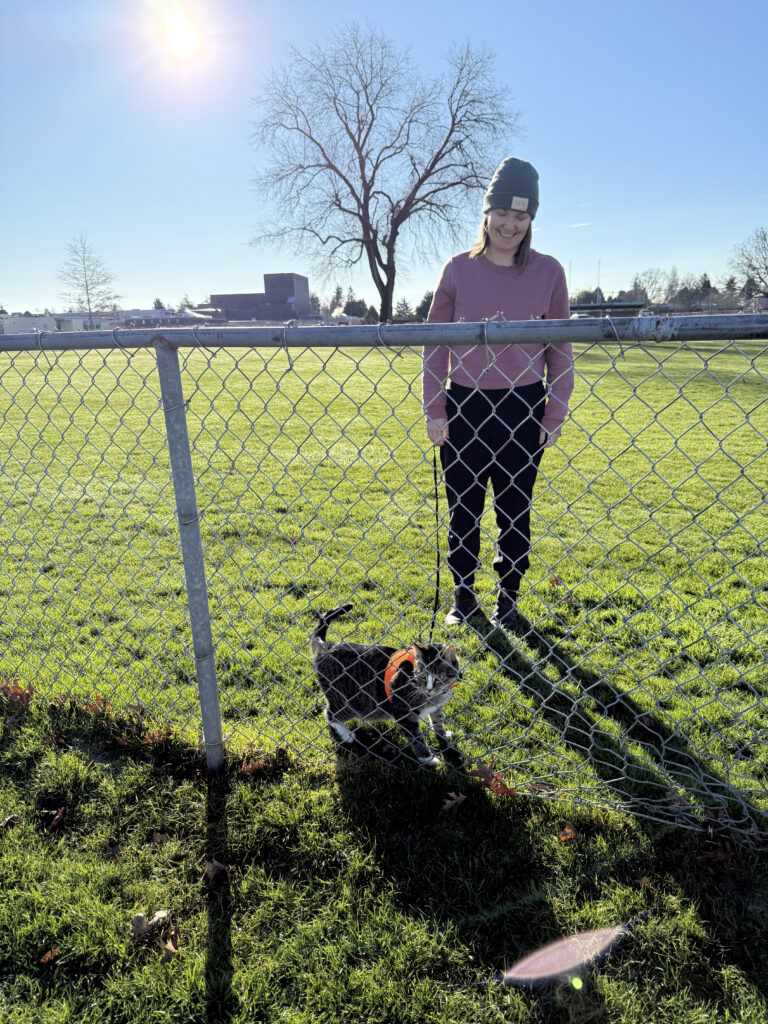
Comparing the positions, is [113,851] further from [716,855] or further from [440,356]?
[440,356]

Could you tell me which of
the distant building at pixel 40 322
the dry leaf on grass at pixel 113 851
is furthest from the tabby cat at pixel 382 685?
the distant building at pixel 40 322

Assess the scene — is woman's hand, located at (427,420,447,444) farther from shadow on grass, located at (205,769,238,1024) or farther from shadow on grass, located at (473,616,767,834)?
shadow on grass, located at (205,769,238,1024)

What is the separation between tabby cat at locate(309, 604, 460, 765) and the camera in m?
2.32

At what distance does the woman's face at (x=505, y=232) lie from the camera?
8.75 feet

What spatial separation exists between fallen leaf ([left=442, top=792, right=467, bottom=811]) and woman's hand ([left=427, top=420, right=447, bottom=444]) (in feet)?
4.86

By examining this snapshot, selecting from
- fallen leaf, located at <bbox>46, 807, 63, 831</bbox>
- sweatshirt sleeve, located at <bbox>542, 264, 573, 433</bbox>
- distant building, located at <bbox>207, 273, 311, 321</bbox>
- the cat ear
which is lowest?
fallen leaf, located at <bbox>46, 807, 63, 831</bbox>

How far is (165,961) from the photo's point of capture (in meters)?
1.71

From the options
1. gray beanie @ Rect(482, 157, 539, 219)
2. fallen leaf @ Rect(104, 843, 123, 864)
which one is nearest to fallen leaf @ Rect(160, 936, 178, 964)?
fallen leaf @ Rect(104, 843, 123, 864)

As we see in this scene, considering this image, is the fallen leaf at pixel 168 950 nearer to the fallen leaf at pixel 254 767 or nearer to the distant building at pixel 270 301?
the fallen leaf at pixel 254 767

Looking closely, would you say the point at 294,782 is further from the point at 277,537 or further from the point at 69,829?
the point at 277,537

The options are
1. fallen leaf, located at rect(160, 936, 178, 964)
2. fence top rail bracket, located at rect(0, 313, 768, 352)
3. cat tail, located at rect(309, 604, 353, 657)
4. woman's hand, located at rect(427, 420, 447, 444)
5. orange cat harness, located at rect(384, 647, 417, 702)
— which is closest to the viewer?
fence top rail bracket, located at rect(0, 313, 768, 352)

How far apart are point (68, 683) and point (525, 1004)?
7.85ft

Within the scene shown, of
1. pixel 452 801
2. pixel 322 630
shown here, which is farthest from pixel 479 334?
pixel 452 801

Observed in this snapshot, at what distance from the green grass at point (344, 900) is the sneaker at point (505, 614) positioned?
3.60 ft
